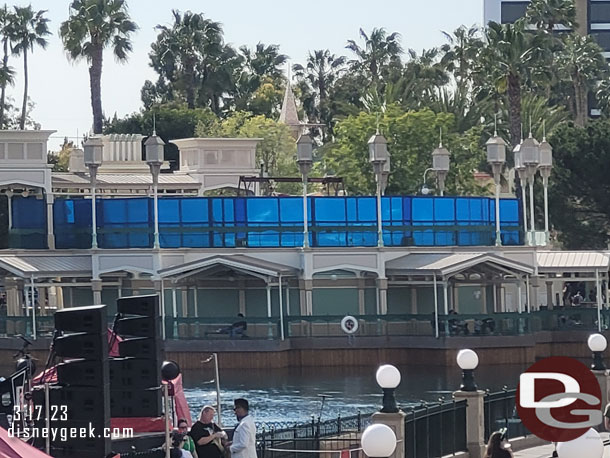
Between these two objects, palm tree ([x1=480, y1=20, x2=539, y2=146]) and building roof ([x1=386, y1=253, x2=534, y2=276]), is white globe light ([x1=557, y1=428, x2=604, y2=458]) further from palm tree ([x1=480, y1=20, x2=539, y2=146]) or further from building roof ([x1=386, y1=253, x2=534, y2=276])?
palm tree ([x1=480, y1=20, x2=539, y2=146])

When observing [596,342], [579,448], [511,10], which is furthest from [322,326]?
[511,10]

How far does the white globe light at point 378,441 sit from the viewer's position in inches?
685

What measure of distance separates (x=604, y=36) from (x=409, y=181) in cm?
6487

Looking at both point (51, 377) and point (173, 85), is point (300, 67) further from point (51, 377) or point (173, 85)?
point (51, 377)

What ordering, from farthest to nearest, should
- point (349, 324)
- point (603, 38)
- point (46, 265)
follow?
point (603, 38), point (46, 265), point (349, 324)

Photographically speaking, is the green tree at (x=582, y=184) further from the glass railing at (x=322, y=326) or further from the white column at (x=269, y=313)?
the white column at (x=269, y=313)

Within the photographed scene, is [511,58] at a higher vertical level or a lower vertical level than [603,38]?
lower

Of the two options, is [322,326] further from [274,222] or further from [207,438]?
[207,438]

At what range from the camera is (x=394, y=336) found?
61.0 m

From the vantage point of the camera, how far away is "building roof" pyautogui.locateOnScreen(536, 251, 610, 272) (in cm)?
6359

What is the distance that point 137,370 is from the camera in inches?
706

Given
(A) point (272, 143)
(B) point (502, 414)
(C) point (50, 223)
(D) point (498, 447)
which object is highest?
(A) point (272, 143)

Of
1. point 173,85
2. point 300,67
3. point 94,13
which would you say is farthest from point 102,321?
point 300,67

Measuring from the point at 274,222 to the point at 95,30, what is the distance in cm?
3574
